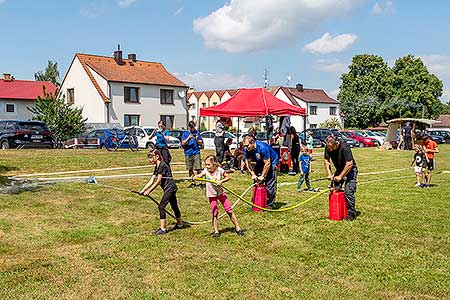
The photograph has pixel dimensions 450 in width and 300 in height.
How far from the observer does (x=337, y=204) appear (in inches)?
335

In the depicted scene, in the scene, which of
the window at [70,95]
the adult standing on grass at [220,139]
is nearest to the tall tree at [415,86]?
the window at [70,95]

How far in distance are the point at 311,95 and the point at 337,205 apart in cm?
5651

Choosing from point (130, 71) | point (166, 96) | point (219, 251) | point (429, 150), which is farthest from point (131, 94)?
point (219, 251)

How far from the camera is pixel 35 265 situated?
241 inches

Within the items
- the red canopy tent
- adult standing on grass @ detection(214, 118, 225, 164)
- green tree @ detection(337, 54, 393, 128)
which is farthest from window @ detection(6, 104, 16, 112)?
green tree @ detection(337, 54, 393, 128)

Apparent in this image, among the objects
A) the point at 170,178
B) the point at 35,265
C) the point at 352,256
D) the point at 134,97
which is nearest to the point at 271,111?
the point at 170,178

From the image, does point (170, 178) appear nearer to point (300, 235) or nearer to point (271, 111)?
point (300, 235)

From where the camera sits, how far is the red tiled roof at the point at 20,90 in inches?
1884

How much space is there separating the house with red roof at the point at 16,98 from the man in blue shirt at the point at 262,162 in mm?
41421

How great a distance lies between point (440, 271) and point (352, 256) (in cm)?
112

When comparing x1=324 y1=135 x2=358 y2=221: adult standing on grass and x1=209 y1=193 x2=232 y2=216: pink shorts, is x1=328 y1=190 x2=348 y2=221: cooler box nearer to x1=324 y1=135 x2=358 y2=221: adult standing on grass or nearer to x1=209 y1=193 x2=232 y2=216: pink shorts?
x1=324 y1=135 x2=358 y2=221: adult standing on grass

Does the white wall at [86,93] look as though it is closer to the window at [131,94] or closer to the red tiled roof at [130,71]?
the red tiled roof at [130,71]

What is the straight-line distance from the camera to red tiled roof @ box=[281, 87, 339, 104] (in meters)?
61.6

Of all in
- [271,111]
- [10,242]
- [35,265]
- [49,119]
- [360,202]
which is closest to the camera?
[35,265]
